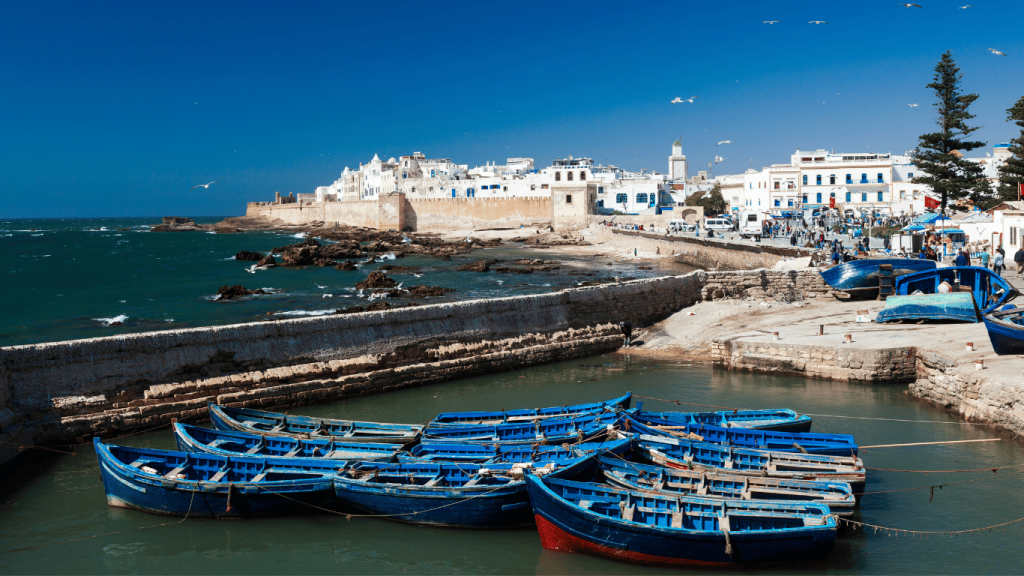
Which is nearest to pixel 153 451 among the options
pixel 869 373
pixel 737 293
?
pixel 869 373

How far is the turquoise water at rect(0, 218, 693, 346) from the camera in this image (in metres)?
22.1

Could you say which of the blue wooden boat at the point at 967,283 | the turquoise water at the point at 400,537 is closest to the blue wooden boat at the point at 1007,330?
the turquoise water at the point at 400,537

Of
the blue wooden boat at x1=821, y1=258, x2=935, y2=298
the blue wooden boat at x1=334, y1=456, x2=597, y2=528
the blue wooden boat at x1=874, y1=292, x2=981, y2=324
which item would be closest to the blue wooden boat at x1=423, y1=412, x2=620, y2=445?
the blue wooden boat at x1=334, y1=456, x2=597, y2=528

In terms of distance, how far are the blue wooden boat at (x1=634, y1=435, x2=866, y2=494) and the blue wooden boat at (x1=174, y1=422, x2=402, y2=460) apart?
11.0ft

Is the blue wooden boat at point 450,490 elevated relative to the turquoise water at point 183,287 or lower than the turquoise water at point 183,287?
lower

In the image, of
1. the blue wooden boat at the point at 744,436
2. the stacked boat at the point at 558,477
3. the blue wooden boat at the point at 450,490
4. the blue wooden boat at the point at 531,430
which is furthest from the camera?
the blue wooden boat at the point at 531,430

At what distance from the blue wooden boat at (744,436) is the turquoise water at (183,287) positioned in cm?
1530

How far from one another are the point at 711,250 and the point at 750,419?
24.6 metres

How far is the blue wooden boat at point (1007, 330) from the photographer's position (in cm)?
1128

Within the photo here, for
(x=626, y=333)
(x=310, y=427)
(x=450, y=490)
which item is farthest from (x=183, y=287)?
(x=450, y=490)

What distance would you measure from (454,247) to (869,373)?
4080cm

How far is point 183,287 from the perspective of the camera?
3216 centimetres

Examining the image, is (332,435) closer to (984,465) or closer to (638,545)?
(638,545)

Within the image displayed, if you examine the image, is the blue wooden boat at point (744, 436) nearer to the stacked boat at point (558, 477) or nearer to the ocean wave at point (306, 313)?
the stacked boat at point (558, 477)
